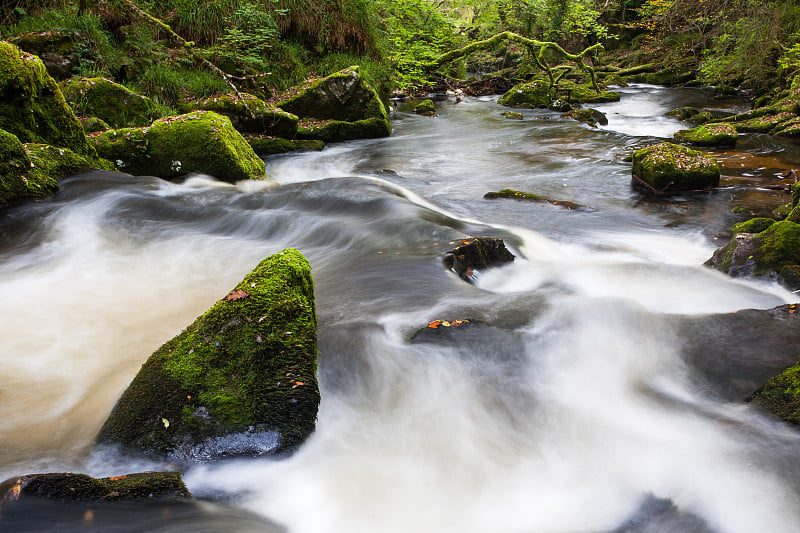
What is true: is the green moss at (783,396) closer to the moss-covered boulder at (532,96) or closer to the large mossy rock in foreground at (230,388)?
the large mossy rock in foreground at (230,388)

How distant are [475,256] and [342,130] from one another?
9.12m

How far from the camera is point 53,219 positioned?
577 cm

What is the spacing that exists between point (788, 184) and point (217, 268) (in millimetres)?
8384

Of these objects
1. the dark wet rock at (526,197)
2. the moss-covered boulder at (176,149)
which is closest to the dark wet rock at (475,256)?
the dark wet rock at (526,197)

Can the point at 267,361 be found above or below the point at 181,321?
above

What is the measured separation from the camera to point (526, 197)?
7.92 m

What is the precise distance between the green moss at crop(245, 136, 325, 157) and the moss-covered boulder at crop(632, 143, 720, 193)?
23.7ft

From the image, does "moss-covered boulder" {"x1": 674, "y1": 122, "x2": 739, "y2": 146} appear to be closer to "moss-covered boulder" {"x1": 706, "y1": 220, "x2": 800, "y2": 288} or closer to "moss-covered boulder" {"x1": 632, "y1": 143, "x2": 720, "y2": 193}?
"moss-covered boulder" {"x1": 632, "y1": 143, "x2": 720, "y2": 193}

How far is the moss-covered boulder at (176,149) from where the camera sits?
7461 mm

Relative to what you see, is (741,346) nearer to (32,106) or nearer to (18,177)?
(18,177)

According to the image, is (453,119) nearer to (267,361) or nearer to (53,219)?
(53,219)

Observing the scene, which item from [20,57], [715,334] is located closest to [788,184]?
[715,334]

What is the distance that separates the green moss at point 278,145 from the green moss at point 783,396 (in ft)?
32.9

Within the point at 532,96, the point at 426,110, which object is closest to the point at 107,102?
the point at 426,110
